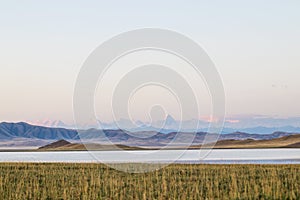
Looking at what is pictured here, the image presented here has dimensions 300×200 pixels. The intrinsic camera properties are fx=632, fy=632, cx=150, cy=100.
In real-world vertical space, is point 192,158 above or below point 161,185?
above

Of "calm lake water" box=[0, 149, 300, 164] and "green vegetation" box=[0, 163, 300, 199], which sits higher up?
"calm lake water" box=[0, 149, 300, 164]

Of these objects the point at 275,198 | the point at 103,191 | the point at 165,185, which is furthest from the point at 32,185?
the point at 275,198

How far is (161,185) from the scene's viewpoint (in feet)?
98.5

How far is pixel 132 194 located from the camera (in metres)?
27.0

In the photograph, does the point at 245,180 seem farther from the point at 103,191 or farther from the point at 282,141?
the point at 282,141

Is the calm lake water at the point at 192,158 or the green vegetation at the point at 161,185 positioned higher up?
the calm lake water at the point at 192,158

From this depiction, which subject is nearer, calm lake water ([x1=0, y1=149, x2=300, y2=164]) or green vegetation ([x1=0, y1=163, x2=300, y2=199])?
green vegetation ([x1=0, y1=163, x2=300, y2=199])

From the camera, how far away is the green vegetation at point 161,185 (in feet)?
86.0

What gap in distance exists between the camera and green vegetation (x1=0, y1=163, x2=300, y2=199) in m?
26.2

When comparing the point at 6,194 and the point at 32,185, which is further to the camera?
the point at 32,185

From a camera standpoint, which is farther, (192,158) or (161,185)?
(192,158)

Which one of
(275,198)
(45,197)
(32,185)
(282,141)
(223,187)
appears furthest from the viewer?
(282,141)

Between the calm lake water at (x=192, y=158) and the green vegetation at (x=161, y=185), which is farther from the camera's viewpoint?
the calm lake water at (x=192, y=158)

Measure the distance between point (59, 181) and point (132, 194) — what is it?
740cm
